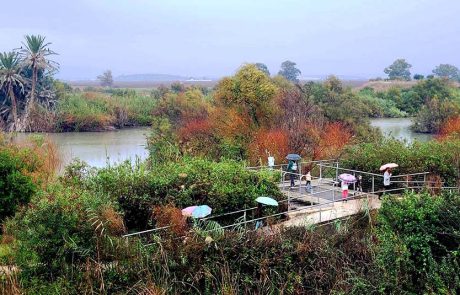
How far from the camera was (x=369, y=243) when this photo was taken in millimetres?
8953

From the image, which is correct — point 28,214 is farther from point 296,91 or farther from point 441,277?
point 296,91

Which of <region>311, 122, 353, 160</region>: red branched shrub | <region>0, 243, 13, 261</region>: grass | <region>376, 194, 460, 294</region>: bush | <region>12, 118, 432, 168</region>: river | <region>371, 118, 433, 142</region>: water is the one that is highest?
<region>376, 194, 460, 294</region>: bush

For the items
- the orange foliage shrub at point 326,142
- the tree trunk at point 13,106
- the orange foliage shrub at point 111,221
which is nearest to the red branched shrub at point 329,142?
the orange foliage shrub at point 326,142

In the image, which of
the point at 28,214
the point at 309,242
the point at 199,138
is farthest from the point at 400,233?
the point at 199,138

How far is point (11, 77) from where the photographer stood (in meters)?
45.0

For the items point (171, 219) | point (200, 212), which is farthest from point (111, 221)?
point (200, 212)

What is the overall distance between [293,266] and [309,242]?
23.0 inches

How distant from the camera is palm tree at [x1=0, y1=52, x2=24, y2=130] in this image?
45156mm

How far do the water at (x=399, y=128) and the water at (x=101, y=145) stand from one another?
19.0 m

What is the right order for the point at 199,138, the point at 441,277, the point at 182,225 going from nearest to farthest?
1. the point at 441,277
2. the point at 182,225
3. the point at 199,138

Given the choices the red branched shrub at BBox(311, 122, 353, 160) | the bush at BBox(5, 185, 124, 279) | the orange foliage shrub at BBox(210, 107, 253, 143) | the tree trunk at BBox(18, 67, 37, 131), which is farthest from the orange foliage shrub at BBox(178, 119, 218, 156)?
the tree trunk at BBox(18, 67, 37, 131)

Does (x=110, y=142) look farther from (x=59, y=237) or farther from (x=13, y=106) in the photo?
(x=59, y=237)

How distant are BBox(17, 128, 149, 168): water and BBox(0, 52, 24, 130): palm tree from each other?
16.3 ft

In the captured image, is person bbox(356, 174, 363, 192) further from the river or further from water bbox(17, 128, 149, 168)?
water bbox(17, 128, 149, 168)
